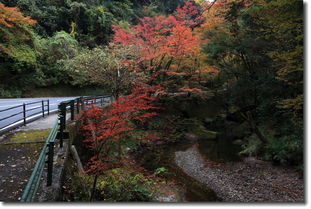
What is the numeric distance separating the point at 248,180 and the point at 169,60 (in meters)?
9.25

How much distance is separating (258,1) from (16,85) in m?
18.9

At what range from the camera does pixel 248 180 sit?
7.53 metres

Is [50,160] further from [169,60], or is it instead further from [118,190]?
[169,60]

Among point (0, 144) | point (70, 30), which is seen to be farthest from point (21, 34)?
point (0, 144)

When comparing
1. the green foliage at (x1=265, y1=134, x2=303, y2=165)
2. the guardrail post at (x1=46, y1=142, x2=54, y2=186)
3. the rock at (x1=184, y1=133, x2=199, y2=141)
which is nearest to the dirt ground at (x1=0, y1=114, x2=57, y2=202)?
the guardrail post at (x1=46, y1=142, x2=54, y2=186)

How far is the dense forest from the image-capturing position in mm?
6727

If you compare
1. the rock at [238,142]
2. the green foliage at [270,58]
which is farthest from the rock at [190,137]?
the green foliage at [270,58]

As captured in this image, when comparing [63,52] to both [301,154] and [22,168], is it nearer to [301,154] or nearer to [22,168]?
[22,168]

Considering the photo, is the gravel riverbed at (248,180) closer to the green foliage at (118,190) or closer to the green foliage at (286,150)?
the green foliage at (286,150)

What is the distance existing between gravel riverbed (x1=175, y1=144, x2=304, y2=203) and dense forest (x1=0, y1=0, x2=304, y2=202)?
69 cm

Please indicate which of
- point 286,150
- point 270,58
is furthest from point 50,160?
point 270,58

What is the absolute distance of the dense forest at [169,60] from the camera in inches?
265

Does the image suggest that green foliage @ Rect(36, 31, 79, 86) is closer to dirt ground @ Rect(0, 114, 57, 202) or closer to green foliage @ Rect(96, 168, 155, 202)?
dirt ground @ Rect(0, 114, 57, 202)

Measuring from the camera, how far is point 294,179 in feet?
23.0
